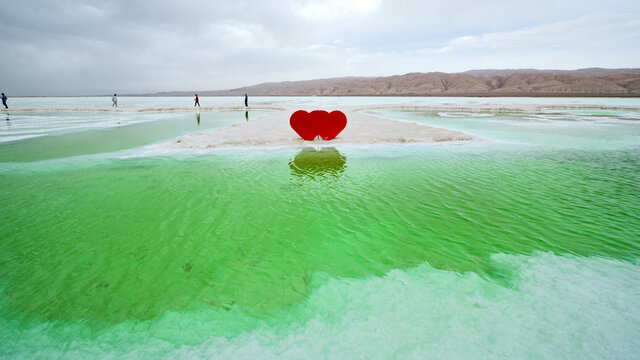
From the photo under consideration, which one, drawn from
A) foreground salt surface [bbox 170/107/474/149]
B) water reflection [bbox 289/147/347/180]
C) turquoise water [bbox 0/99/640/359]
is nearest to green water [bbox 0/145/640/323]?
turquoise water [bbox 0/99/640/359]

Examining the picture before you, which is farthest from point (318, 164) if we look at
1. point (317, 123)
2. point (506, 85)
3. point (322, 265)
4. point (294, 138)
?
point (506, 85)

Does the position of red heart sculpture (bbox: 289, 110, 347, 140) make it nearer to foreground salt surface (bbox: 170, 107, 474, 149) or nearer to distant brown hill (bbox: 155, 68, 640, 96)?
foreground salt surface (bbox: 170, 107, 474, 149)

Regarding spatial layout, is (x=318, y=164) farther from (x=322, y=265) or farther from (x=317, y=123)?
(x=322, y=265)

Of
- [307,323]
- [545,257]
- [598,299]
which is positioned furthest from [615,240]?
[307,323]

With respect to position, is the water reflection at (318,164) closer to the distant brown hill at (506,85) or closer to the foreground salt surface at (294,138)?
the foreground salt surface at (294,138)

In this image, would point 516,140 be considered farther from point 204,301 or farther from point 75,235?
point 75,235
